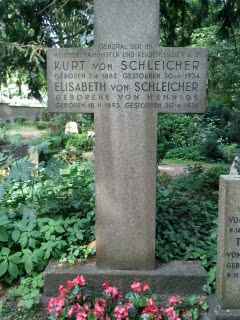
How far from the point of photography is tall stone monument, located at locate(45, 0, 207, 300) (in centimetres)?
306

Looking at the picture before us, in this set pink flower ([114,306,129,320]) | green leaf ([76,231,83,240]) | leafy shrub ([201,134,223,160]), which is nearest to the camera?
pink flower ([114,306,129,320])

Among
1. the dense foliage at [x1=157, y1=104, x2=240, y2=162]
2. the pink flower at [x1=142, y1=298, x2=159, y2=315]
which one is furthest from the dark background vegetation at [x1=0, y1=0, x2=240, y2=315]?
the dense foliage at [x1=157, y1=104, x2=240, y2=162]

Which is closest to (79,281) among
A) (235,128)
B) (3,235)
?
(3,235)

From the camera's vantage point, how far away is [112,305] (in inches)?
116

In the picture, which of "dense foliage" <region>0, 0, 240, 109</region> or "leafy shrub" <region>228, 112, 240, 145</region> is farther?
"leafy shrub" <region>228, 112, 240, 145</region>

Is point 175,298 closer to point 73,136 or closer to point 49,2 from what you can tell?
point 49,2

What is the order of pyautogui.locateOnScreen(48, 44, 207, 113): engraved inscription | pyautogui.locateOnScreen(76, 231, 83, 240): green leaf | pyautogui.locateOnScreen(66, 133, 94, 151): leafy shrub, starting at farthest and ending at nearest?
1. pyautogui.locateOnScreen(66, 133, 94, 151): leafy shrub
2. pyautogui.locateOnScreen(76, 231, 83, 240): green leaf
3. pyautogui.locateOnScreen(48, 44, 207, 113): engraved inscription

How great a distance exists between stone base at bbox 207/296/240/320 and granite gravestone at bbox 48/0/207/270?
0.87 m

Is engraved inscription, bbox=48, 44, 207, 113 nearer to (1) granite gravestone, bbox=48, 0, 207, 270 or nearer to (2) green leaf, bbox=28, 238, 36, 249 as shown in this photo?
(1) granite gravestone, bbox=48, 0, 207, 270

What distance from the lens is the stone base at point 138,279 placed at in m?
3.14

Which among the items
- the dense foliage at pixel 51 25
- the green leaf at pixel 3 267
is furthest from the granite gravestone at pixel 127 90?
the dense foliage at pixel 51 25

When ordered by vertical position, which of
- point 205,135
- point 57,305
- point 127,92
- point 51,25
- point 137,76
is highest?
point 51,25

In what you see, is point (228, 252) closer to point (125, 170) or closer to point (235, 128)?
point (125, 170)

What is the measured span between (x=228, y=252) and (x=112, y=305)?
1080mm
